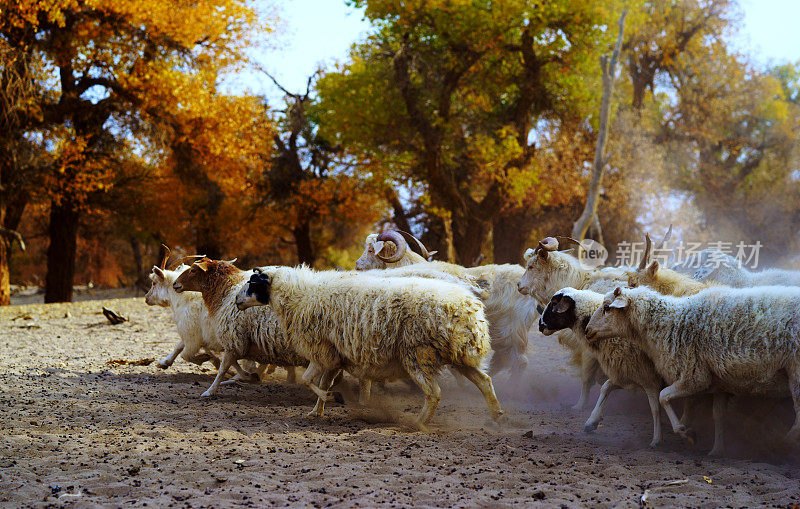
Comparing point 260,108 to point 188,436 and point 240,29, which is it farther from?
point 188,436

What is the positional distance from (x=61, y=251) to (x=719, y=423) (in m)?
18.3

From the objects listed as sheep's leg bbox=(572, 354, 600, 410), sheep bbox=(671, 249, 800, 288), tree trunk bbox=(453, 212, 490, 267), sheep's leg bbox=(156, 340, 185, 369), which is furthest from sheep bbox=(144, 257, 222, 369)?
tree trunk bbox=(453, 212, 490, 267)

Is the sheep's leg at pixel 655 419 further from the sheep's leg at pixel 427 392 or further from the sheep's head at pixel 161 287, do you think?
the sheep's head at pixel 161 287

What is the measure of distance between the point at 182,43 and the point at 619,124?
51.7ft

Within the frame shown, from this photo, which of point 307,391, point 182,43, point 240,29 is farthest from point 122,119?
point 307,391

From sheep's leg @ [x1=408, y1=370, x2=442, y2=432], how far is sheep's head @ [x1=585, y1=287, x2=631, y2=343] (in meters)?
1.59

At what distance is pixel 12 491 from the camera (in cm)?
473

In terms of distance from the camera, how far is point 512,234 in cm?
2539

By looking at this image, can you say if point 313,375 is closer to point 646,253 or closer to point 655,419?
point 655,419

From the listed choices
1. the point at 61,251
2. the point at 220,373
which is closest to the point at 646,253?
the point at 220,373

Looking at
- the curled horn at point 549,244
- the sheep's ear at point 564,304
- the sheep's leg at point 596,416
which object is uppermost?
the curled horn at point 549,244

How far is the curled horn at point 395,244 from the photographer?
991cm

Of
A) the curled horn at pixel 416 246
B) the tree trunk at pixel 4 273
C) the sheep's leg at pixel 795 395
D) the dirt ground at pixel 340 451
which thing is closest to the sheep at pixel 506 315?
the dirt ground at pixel 340 451

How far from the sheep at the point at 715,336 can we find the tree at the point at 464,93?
1433 centimetres
